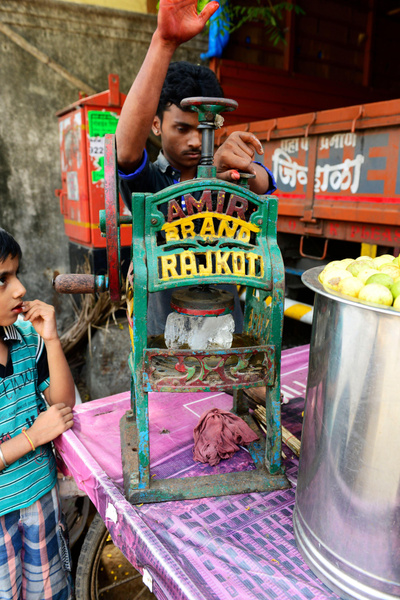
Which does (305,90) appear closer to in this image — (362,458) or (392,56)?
(392,56)

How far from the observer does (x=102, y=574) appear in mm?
2055

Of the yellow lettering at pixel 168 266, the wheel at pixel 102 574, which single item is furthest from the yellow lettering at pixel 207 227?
the wheel at pixel 102 574

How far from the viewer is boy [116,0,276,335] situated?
41.8 inches

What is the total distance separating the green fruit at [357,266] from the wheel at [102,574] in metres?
1.48

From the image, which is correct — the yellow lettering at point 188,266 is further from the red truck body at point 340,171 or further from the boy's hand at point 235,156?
the red truck body at point 340,171

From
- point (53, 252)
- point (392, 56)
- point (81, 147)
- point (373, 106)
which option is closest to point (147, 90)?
point (373, 106)

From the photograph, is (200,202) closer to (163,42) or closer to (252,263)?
(252,263)

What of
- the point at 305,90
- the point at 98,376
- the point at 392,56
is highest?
the point at 392,56

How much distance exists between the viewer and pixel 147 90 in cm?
110

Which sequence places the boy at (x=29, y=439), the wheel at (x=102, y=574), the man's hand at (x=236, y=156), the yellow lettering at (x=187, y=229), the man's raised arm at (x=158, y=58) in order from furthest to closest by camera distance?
the wheel at (x=102, y=574) → the boy at (x=29, y=439) → the man's hand at (x=236, y=156) → the yellow lettering at (x=187, y=229) → the man's raised arm at (x=158, y=58)

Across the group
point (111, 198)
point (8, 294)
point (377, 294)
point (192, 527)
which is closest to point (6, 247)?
point (8, 294)

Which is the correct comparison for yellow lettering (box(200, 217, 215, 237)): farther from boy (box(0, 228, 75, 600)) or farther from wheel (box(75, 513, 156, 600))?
wheel (box(75, 513, 156, 600))

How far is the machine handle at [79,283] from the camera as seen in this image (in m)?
1.22

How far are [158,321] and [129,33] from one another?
15.3 feet
